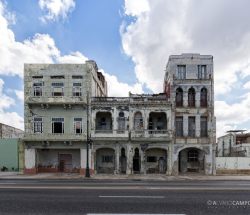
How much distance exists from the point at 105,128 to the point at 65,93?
6.26 m

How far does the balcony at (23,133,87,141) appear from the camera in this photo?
35625 millimetres

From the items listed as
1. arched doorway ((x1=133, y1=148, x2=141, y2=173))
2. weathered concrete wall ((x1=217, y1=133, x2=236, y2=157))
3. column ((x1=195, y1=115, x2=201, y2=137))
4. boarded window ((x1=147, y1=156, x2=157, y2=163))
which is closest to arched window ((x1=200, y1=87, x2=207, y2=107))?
column ((x1=195, y1=115, x2=201, y2=137))

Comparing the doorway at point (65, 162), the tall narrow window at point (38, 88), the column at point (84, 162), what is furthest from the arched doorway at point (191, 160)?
the tall narrow window at point (38, 88)

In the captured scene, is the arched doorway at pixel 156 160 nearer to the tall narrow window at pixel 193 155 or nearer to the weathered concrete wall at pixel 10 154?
the tall narrow window at pixel 193 155

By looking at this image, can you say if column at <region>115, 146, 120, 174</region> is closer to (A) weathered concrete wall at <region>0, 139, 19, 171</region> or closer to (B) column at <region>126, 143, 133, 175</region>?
(B) column at <region>126, 143, 133, 175</region>

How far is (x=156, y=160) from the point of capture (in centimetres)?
3744

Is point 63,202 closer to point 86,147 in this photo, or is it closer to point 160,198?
point 160,198

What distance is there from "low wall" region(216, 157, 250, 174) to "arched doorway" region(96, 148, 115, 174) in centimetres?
1255

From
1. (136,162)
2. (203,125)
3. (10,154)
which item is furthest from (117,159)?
(10,154)

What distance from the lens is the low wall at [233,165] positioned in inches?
1486

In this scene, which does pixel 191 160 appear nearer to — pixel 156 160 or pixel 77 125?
pixel 156 160

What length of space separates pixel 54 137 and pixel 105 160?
21.4ft

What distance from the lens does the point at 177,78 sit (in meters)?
37.0

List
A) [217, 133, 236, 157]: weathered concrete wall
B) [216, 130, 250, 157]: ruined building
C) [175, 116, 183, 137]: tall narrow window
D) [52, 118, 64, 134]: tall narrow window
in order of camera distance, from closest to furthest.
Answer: [52, 118, 64, 134]: tall narrow window → [175, 116, 183, 137]: tall narrow window → [216, 130, 250, 157]: ruined building → [217, 133, 236, 157]: weathered concrete wall
